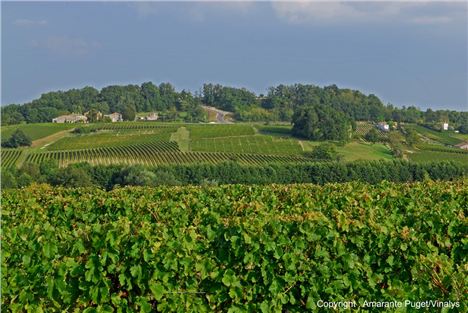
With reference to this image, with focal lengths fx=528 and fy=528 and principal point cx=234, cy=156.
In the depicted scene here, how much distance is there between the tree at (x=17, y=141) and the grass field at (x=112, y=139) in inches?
158

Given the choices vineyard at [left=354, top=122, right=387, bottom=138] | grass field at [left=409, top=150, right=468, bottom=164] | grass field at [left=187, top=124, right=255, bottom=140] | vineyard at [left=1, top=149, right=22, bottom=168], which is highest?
grass field at [left=187, top=124, right=255, bottom=140]

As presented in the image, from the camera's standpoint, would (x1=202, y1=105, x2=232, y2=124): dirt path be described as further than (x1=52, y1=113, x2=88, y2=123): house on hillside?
Yes

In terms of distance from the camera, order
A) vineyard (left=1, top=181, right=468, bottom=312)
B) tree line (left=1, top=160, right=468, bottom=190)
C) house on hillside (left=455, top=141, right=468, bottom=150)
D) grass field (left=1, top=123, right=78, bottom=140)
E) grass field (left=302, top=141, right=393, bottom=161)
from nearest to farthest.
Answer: vineyard (left=1, top=181, right=468, bottom=312), tree line (left=1, top=160, right=468, bottom=190), grass field (left=302, top=141, right=393, bottom=161), house on hillside (left=455, top=141, right=468, bottom=150), grass field (left=1, top=123, right=78, bottom=140)

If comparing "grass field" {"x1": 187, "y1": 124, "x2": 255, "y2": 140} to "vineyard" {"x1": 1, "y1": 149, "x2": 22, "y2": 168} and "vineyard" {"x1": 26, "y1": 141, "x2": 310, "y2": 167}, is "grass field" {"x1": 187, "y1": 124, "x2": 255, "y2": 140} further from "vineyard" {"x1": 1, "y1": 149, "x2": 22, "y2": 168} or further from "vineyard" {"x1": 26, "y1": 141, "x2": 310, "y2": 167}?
"vineyard" {"x1": 1, "y1": 149, "x2": 22, "y2": 168}

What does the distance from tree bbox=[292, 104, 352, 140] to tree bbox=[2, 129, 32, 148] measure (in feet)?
134

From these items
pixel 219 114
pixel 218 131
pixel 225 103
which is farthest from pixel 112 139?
pixel 225 103

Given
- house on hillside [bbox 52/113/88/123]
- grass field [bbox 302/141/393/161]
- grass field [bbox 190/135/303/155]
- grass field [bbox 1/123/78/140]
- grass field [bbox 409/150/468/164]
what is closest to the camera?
grass field [bbox 409/150/468/164]

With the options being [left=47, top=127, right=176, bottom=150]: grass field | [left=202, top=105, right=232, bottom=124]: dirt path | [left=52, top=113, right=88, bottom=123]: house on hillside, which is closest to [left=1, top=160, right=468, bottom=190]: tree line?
[left=47, top=127, right=176, bottom=150]: grass field

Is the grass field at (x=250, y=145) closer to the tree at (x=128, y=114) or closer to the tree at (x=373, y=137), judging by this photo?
the tree at (x=373, y=137)

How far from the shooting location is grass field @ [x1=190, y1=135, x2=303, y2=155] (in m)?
69.7

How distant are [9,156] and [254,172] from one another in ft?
112

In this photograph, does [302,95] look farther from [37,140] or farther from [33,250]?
[33,250]

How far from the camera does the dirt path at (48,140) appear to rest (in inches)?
A: 2945

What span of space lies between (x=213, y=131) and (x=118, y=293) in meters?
78.6
